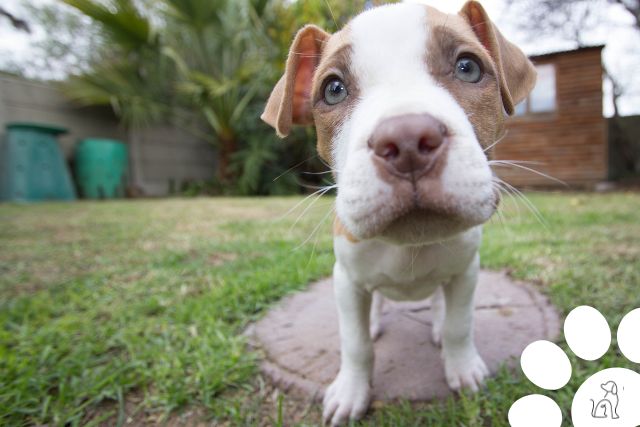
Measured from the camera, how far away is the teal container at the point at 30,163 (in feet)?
30.5

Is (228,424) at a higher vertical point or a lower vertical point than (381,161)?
lower

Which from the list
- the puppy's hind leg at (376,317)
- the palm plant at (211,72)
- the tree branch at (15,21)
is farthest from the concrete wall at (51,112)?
the puppy's hind leg at (376,317)

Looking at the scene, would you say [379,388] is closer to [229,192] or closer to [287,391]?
[287,391]

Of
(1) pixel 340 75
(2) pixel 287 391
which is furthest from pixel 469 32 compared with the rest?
(2) pixel 287 391

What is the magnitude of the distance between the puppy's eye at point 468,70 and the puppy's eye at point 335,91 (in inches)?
14.3

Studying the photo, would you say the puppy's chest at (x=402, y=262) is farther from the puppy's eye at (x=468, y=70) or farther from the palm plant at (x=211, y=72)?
the palm plant at (x=211, y=72)

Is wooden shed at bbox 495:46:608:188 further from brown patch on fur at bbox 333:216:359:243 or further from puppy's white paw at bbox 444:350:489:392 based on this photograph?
brown patch on fur at bbox 333:216:359:243

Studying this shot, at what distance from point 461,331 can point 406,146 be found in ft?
3.29

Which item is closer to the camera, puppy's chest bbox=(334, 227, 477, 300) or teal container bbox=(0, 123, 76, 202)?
puppy's chest bbox=(334, 227, 477, 300)

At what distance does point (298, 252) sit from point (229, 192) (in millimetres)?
8477

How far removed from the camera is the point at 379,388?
1.70 metres

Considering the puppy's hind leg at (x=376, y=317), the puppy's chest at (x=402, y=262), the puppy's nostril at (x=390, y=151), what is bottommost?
the puppy's hind leg at (x=376, y=317)

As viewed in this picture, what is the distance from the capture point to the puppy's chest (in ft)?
5.14

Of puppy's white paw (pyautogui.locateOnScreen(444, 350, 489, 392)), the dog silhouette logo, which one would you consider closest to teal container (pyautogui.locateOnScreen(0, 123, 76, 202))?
puppy's white paw (pyautogui.locateOnScreen(444, 350, 489, 392))
